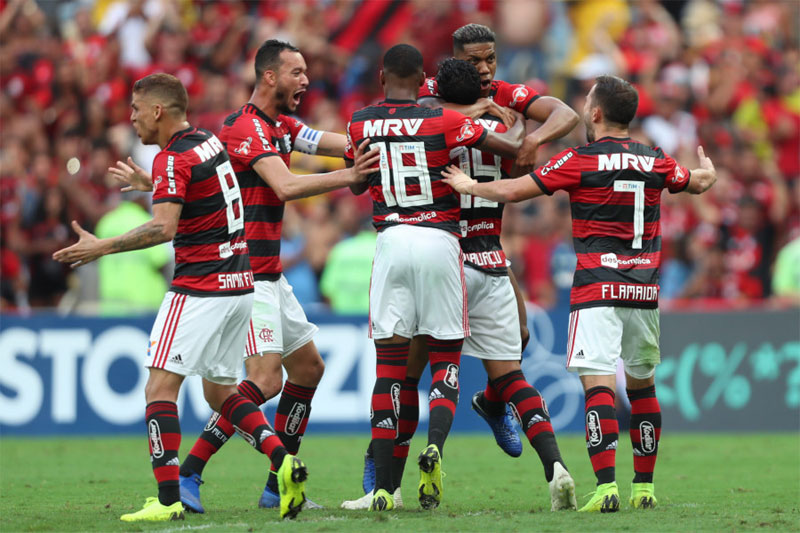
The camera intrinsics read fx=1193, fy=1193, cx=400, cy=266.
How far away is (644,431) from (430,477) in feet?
4.83

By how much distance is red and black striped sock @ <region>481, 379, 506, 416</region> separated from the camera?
825 centimetres

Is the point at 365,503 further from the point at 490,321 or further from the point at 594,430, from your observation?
the point at 594,430

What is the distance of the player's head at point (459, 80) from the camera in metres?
7.48

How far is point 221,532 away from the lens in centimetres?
641

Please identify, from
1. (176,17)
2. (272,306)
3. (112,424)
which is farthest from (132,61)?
(272,306)

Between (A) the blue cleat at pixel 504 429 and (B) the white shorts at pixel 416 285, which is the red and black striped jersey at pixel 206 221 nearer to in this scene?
(B) the white shorts at pixel 416 285

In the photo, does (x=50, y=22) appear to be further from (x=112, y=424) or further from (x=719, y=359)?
(x=719, y=359)

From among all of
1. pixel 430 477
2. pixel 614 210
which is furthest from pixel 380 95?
pixel 430 477

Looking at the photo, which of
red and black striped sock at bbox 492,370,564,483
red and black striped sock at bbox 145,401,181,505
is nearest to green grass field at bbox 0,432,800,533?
red and black striped sock at bbox 145,401,181,505

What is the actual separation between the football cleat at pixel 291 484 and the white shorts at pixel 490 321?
1.54m

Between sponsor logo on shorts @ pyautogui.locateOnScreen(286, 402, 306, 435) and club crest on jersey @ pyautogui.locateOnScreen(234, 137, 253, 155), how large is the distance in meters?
1.76

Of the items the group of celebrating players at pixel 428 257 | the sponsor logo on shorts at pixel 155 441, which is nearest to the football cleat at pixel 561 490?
the group of celebrating players at pixel 428 257

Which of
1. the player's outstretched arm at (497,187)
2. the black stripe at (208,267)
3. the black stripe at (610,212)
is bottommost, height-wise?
the black stripe at (208,267)

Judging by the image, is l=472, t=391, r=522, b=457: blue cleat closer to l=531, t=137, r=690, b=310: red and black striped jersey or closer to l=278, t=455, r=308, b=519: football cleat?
l=531, t=137, r=690, b=310: red and black striped jersey
